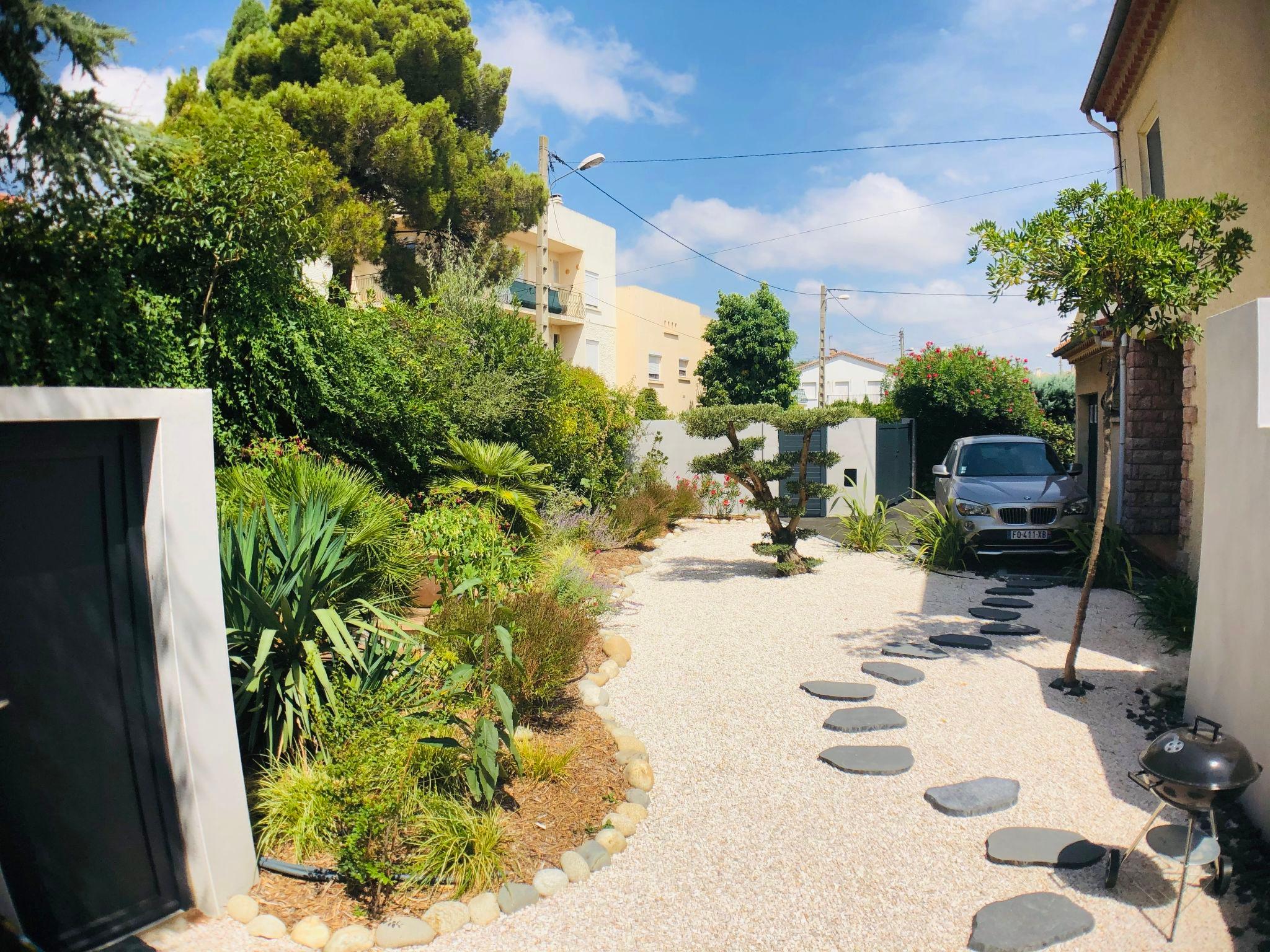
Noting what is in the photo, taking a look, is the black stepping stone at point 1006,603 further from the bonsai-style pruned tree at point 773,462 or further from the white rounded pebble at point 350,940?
the white rounded pebble at point 350,940

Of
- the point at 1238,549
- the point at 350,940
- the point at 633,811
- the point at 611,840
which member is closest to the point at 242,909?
the point at 350,940

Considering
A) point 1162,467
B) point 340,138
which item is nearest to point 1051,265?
point 1162,467

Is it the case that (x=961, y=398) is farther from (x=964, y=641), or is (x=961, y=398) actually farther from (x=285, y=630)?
(x=285, y=630)

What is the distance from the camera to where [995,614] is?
749 cm

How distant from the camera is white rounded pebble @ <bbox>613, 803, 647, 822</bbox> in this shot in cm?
384

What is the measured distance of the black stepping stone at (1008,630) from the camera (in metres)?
6.84

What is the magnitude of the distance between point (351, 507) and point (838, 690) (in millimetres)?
3847

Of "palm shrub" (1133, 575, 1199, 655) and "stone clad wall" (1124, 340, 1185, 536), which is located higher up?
"stone clad wall" (1124, 340, 1185, 536)

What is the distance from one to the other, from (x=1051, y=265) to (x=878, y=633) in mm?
3482

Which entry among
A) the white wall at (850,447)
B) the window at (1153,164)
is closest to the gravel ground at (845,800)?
the window at (1153,164)

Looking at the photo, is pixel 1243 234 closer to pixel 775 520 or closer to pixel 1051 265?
pixel 1051 265

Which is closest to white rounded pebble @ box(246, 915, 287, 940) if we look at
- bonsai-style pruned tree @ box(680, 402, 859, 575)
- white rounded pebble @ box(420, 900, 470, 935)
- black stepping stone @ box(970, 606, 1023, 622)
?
white rounded pebble @ box(420, 900, 470, 935)

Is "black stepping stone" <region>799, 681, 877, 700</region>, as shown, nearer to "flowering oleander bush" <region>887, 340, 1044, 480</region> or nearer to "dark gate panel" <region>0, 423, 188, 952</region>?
"dark gate panel" <region>0, 423, 188, 952</region>

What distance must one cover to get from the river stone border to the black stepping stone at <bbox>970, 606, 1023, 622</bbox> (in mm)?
4637
